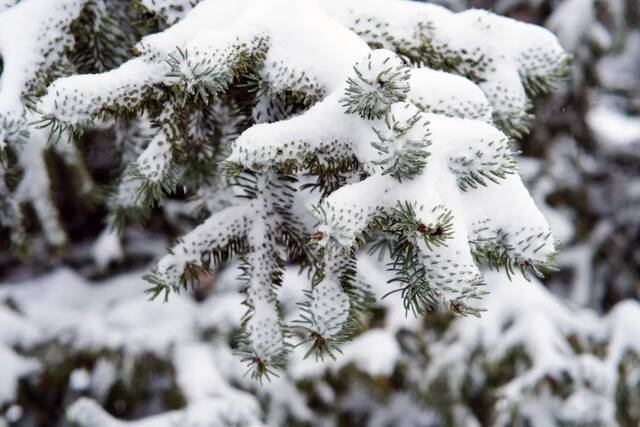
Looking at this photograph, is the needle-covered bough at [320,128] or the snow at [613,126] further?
Answer: the snow at [613,126]

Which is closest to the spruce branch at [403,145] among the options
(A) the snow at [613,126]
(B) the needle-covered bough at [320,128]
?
(B) the needle-covered bough at [320,128]

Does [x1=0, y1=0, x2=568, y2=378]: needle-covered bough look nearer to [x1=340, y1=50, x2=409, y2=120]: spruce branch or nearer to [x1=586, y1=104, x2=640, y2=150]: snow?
[x1=340, y1=50, x2=409, y2=120]: spruce branch

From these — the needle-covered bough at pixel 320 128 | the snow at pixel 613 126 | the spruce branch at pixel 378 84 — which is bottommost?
the snow at pixel 613 126

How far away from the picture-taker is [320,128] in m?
0.98

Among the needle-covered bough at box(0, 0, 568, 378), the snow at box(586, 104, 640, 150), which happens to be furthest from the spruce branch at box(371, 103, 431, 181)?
the snow at box(586, 104, 640, 150)

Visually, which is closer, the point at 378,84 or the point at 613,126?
the point at 378,84

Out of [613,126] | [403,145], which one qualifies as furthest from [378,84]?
[613,126]

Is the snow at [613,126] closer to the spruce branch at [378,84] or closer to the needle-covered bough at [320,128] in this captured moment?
the needle-covered bough at [320,128]

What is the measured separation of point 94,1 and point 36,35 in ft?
0.49

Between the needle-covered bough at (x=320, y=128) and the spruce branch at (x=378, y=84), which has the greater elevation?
the spruce branch at (x=378, y=84)

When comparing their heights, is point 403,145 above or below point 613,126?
above

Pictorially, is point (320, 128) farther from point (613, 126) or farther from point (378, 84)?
point (613, 126)

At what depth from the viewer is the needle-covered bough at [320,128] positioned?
35.2 inches

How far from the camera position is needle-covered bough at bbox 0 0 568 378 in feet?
2.94
